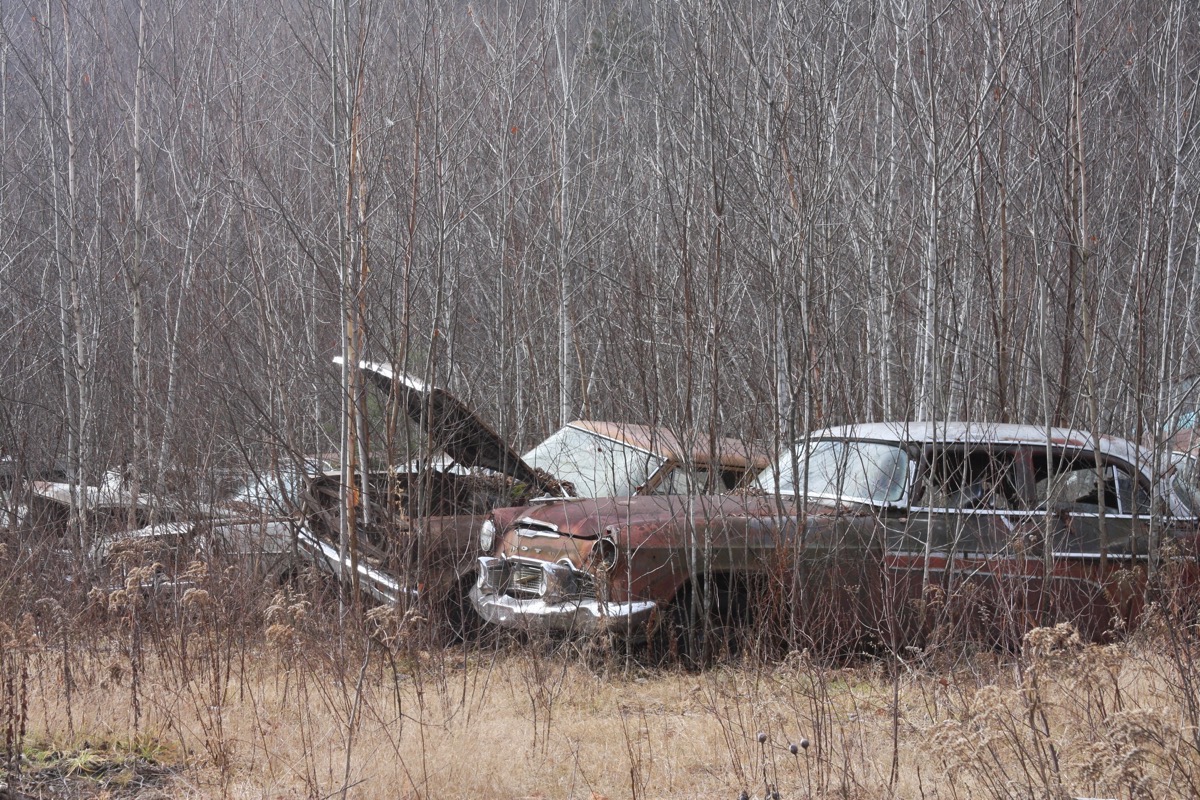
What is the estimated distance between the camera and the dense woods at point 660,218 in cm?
623

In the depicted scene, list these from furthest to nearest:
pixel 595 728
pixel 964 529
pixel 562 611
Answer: pixel 964 529 < pixel 562 611 < pixel 595 728

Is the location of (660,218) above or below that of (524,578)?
above

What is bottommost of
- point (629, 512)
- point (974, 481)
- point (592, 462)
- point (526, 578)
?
point (526, 578)

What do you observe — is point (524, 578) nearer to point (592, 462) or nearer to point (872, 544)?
point (592, 462)

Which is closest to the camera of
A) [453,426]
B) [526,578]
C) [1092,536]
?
[1092,536]

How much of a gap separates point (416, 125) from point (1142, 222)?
408cm

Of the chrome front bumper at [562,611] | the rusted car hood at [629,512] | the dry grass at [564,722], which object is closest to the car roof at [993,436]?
the rusted car hood at [629,512]

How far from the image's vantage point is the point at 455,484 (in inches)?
276

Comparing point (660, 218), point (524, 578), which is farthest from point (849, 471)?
point (660, 218)

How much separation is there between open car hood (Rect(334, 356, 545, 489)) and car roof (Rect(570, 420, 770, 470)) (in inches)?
26.8

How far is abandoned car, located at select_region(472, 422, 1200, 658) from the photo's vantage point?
5.61 meters

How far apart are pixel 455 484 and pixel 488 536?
28.4 inches

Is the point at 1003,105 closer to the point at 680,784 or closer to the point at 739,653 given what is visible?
the point at 739,653

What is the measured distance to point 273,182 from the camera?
8508 mm
